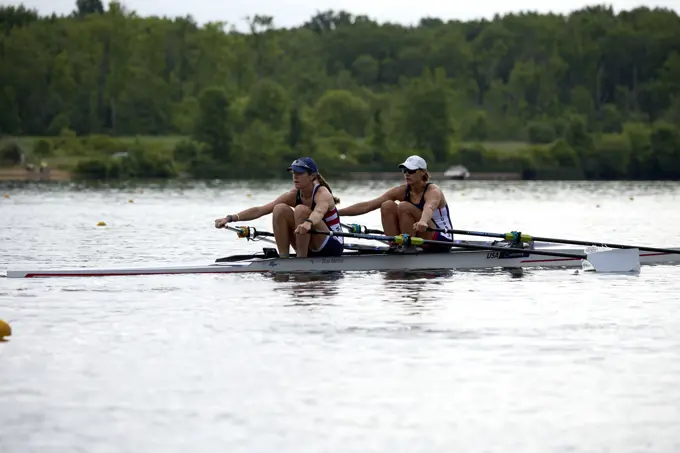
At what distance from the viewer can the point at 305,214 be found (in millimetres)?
16297

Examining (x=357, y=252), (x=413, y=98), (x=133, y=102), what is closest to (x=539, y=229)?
(x=357, y=252)

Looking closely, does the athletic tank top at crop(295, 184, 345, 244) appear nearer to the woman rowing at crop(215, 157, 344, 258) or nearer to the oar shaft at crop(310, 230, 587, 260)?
the woman rowing at crop(215, 157, 344, 258)

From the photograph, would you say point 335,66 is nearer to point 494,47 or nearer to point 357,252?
point 494,47

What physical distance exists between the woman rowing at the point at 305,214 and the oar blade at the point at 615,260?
328cm

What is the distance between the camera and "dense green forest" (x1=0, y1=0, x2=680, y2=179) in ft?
347

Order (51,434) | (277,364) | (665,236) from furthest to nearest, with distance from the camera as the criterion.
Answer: (665,236) < (277,364) < (51,434)

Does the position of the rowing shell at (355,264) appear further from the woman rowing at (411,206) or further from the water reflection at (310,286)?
the woman rowing at (411,206)

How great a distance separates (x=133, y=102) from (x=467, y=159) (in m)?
32.1

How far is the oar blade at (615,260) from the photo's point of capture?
693 inches

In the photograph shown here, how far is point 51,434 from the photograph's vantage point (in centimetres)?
852

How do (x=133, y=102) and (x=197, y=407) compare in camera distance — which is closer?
(x=197, y=407)

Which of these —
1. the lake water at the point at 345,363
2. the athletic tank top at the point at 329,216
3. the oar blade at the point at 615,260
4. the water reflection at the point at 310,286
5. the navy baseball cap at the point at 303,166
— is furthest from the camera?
the oar blade at the point at 615,260

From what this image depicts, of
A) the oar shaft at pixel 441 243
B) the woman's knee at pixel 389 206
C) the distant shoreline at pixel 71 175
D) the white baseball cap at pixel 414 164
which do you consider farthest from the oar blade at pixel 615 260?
the distant shoreline at pixel 71 175

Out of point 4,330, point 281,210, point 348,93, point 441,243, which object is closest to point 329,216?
point 281,210
